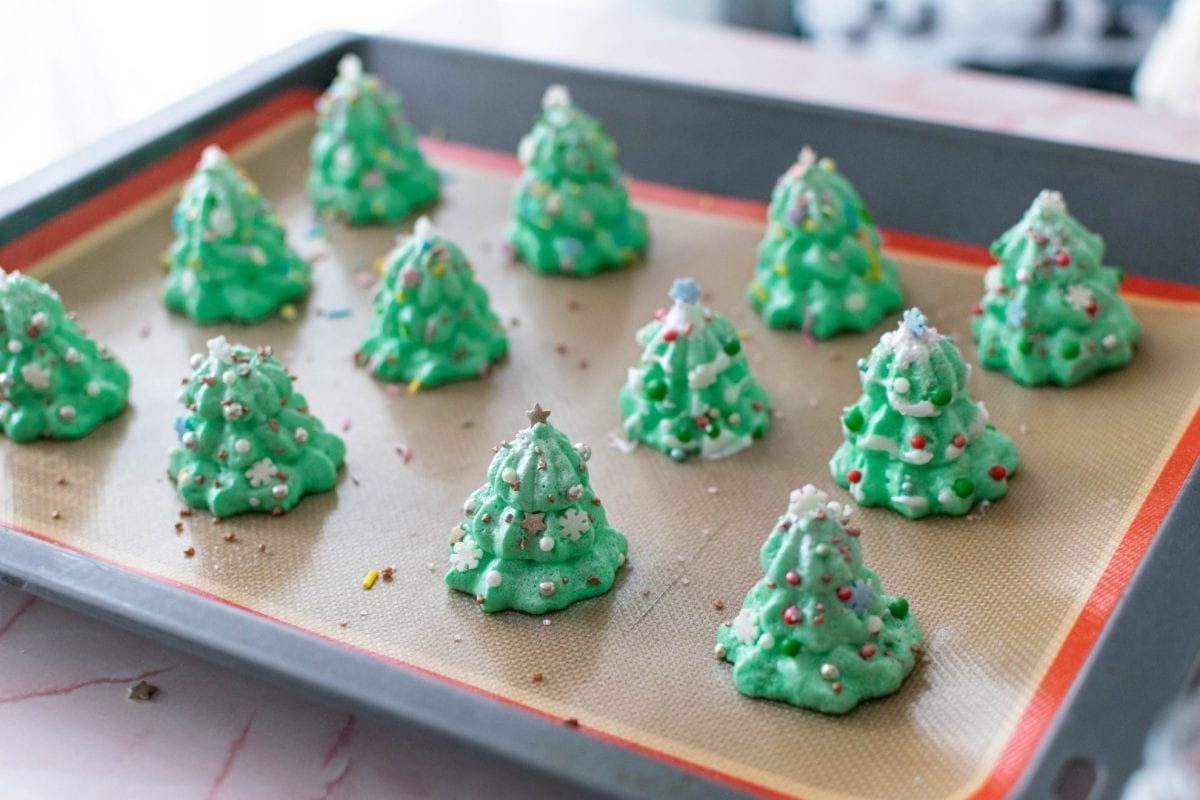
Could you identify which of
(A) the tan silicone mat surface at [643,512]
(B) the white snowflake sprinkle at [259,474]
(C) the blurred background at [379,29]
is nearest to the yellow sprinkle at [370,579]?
(A) the tan silicone mat surface at [643,512]

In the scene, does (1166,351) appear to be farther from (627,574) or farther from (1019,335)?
(627,574)

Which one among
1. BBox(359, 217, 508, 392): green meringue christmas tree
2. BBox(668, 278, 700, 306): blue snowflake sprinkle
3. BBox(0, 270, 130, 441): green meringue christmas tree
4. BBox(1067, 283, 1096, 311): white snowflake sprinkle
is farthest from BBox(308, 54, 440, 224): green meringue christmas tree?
BBox(1067, 283, 1096, 311): white snowflake sprinkle

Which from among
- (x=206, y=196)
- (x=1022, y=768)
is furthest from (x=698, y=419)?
(x=206, y=196)

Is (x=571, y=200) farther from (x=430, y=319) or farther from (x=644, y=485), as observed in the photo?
(x=644, y=485)

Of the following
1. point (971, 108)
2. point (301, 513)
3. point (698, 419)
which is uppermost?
point (971, 108)

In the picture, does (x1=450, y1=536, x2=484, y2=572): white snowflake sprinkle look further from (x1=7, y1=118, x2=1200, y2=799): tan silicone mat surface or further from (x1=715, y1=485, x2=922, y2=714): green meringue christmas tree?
(x1=715, y1=485, x2=922, y2=714): green meringue christmas tree

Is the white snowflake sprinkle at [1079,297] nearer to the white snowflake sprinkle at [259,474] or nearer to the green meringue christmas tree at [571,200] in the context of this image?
the green meringue christmas tree at [571,200]
